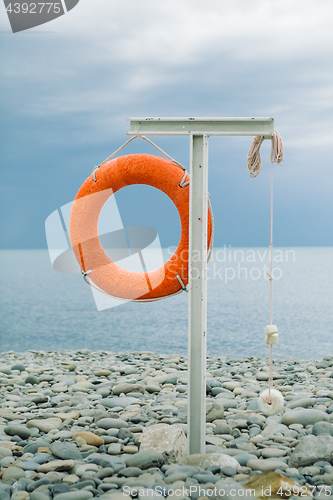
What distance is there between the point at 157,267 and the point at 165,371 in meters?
2.23

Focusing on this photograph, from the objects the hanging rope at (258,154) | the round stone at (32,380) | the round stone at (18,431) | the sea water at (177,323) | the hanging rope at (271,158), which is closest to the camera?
the hanging rope at (271,158)

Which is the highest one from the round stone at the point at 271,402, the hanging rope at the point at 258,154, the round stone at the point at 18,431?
the hanging rope at the point at 258,154

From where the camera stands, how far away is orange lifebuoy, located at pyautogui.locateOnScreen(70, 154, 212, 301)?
3414 millimetres

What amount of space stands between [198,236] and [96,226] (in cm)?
110

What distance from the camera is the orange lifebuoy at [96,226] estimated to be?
3.41 m

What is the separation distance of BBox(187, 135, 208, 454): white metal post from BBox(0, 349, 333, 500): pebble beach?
→ 0.27 meters

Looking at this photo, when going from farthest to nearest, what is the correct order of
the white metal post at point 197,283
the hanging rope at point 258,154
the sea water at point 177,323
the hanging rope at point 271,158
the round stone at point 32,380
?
the sea water at point 177,323 → the round stone at point 32,380 → the hanging rope at point 258,154 → the hanging rope at point 271,158 → the white metal post at point 197,283

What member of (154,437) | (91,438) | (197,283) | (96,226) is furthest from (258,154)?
(91,438)

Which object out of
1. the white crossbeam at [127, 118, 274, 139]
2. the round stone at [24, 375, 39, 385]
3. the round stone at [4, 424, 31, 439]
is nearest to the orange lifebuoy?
the white crossbeam at [127, 118, 274, 139]

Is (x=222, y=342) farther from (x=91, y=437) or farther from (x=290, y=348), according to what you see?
(x=91, y=437)

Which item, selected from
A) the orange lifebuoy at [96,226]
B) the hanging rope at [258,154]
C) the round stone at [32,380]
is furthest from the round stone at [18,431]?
the hanging rope at [258,154]

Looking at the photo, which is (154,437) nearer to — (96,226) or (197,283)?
(197,283)

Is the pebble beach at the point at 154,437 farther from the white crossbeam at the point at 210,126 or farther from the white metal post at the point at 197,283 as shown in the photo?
the white crossbeam at the point at 210,126

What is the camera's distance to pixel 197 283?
2867mm
